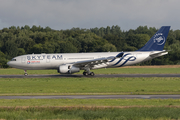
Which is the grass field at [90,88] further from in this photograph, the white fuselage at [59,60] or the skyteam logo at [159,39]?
the skyteam logo at [159,39]

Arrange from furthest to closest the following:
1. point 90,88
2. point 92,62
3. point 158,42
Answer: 1. point 158,42
2. point 92,62
3. point 90,88

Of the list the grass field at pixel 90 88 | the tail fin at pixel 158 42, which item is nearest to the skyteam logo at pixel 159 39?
the tail fin at pixel 158 42

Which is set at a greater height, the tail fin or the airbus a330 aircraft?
the tail fin

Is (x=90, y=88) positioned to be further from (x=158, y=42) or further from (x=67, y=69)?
(x=158, y=42)

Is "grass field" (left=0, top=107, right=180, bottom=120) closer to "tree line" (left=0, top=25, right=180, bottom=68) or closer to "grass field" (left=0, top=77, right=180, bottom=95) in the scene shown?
"grass field" (left=0, top=77, right=180, bottom=95)

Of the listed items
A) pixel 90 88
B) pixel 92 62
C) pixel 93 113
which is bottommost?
pixel 90 88

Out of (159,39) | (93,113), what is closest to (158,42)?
(159,39)

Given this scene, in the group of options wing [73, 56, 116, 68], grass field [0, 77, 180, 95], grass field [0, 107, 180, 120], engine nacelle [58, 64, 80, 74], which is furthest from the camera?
wing [73, 56, 116, 68]

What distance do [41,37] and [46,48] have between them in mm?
22429

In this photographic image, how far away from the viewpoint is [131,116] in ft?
44.5

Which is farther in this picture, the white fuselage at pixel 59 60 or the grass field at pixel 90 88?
the white fuselage at pixel 59 60

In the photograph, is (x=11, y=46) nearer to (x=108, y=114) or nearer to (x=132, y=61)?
(x=132, y=61)

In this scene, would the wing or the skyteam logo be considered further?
the skyteam logo

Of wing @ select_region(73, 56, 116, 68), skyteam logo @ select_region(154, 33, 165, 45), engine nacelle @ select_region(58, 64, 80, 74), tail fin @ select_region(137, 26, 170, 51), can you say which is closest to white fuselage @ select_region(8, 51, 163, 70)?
wing @ select_region(73, 56, 116, 68)
